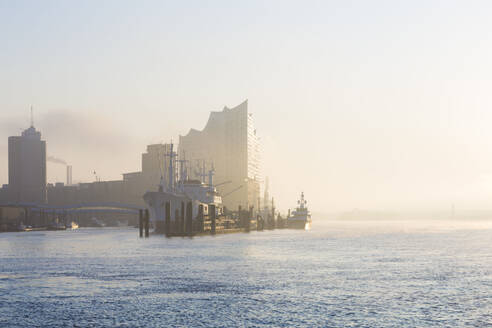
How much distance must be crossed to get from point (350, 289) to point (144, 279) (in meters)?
18.9

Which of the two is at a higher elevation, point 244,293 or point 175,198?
point 175,198

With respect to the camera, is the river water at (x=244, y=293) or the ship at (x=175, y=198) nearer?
the river water at (x=244, y=293)

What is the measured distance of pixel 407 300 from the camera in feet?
144

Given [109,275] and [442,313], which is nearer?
[442,313]

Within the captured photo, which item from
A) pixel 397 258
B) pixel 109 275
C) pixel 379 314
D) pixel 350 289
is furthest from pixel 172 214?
pixel 379 314

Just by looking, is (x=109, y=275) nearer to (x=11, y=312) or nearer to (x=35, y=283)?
(x=35, y=283)

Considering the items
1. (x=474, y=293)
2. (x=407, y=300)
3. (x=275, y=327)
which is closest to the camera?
(x=275, y=327)

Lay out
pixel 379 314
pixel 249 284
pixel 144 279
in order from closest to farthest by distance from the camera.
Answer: pixel 379 314 < pixel 249 284 < pixel 144 279

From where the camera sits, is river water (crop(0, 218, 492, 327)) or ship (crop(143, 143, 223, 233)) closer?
river water (crop(0, 218, 492, 327))

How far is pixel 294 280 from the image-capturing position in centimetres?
5538

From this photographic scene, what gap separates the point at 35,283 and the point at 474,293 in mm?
36219

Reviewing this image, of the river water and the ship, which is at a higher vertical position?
the ship

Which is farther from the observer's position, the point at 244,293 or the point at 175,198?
the point at 175,198

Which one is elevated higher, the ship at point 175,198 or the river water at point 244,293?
the ship at point 175,198
